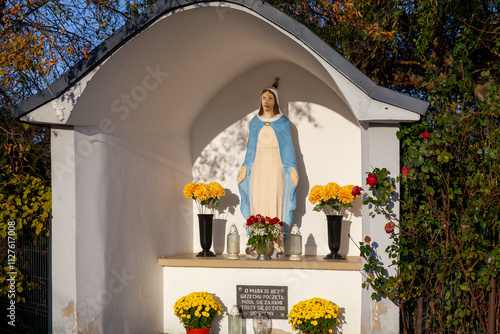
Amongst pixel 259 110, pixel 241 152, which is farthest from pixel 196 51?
pixel 241 152

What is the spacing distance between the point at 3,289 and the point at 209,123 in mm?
3189

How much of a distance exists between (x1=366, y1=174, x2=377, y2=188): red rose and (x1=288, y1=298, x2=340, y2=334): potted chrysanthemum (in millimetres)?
1513

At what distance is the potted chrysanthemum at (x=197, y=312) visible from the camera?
249 inches

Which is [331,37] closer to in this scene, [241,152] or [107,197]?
[241,152]

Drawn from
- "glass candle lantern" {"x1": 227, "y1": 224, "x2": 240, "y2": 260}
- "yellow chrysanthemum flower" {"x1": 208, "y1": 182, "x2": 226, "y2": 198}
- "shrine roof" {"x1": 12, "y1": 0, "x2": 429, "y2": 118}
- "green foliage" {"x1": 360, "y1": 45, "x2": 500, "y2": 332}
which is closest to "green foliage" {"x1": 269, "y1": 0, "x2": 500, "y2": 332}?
"green foliage" {"x1": 360, "y1": 45, "x2": 500, "y2": 332}

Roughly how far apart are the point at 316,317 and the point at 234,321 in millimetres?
1022

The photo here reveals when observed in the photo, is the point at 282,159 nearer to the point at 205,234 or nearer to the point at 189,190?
A: the point at 189,190

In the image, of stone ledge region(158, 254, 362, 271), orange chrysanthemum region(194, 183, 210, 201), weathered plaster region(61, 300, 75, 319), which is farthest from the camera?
orange chrysanthemum region(194, 183, 210, 201)

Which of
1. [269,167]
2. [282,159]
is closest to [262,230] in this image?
[269,167]

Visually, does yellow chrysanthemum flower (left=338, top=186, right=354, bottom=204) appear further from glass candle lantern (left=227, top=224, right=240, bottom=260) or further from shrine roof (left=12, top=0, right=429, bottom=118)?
shrine roof (left=12, top=0, right=429, bottom=118)

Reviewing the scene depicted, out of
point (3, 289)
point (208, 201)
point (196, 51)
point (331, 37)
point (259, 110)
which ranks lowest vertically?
point (3, 289)

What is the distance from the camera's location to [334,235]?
671 cm

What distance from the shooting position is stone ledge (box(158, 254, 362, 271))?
20.7 feet

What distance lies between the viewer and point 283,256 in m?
6.91
